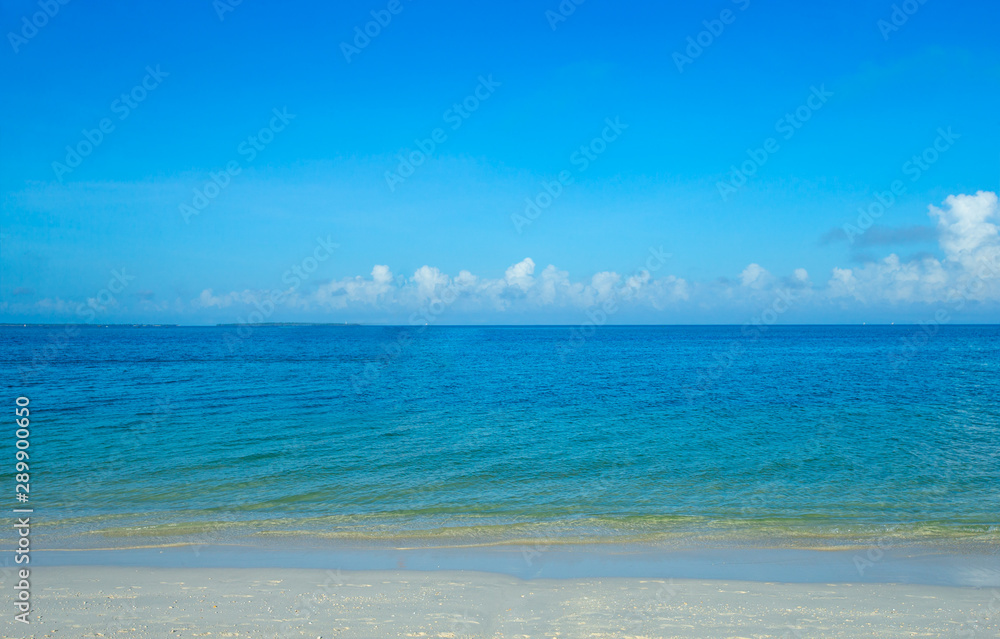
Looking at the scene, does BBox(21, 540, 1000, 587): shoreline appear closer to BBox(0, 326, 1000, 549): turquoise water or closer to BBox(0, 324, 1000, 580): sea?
BBox(0, 324, 1000, 580): sea

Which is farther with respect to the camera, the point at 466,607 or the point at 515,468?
the point at 515,468

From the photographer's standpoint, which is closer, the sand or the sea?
the sand

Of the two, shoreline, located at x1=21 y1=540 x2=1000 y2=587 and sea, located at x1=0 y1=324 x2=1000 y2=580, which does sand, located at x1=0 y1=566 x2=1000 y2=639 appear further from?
sea, located at x1=0 y1=324 x2=1000 y2=580

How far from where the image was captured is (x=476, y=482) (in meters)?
17.7

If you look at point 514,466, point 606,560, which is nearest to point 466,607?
point 606,560

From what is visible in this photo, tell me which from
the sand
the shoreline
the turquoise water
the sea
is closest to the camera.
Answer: the sand

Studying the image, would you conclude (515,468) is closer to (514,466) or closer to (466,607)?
(514,466)

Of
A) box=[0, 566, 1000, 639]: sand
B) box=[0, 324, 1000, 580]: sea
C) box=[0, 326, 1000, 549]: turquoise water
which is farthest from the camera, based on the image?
box=[0, 326, 1000, 549]: turquoise water

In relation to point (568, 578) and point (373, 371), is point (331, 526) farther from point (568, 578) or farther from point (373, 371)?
point (373, 371)

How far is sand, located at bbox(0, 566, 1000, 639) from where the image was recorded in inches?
337

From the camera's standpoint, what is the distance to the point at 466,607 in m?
9.40

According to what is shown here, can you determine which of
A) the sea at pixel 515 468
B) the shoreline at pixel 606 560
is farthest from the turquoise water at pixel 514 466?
the shoreline at pixel 606 560

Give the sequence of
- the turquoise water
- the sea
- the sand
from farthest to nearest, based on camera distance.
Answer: the turquoise water → the sea → the sand

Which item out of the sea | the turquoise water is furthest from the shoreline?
the turquoise water
